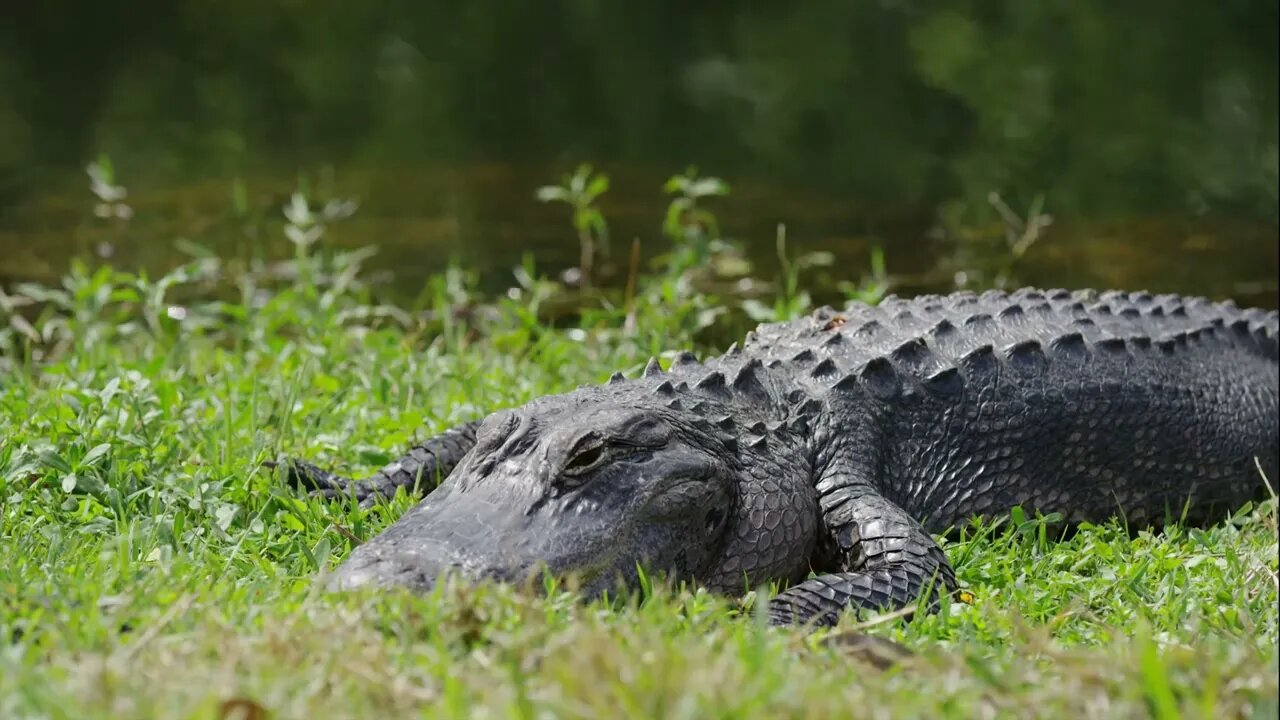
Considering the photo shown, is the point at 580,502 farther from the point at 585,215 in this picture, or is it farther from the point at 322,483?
the point at 585,215

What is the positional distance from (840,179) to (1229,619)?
747cm

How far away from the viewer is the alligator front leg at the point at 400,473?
172 inches

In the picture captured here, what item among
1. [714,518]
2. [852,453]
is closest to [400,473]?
[714,518]

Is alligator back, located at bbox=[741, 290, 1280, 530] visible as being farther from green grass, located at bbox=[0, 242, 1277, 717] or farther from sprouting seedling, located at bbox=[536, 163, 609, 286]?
sprouting seedling, located at bbox=[536, 163, 609, 286]

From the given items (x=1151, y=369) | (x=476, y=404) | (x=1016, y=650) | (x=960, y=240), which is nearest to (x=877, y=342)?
(x=1151, y=369)

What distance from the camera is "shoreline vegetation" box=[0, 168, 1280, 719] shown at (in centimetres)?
240

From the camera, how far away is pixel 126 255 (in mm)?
8703

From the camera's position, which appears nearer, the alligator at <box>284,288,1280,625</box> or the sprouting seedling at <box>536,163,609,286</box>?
the alligator at <box>284,288,1280,625</box>

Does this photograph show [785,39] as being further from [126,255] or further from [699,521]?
[699,521]

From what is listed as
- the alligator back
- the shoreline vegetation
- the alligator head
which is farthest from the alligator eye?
the alligator back

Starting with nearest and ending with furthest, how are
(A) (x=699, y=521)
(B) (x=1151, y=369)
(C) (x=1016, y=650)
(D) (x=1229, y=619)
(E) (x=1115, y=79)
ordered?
(C) (x=1016, y=650) < (D) (x=1229, y=619) < (A) (x=699, y=521) < (B) (x=1151, y=369) < (E) (x=1115, y=79)

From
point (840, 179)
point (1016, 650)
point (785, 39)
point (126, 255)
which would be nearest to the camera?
point (1016, 650)

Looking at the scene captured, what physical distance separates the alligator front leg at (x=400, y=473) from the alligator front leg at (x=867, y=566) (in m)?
1.15

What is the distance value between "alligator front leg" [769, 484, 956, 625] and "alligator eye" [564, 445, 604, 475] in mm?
554
